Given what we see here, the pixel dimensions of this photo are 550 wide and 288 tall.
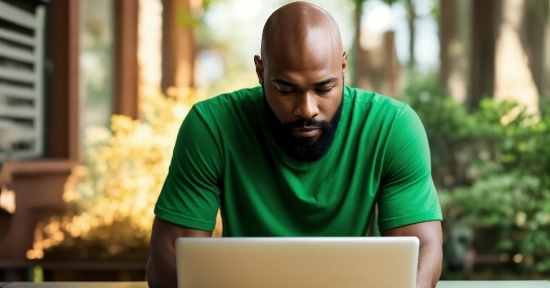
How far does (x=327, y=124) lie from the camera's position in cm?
190

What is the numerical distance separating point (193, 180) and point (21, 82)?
2.18 metres

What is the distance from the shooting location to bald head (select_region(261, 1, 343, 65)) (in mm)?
1801

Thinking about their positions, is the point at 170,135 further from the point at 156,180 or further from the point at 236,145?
the point at 236,145

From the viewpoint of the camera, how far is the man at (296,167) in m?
1.88

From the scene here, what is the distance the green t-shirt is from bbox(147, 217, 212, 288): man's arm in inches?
2.8

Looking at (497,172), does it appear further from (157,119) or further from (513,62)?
(157,119)

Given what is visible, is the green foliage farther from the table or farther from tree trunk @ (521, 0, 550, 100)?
the table

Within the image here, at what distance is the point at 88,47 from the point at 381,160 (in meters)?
3.21

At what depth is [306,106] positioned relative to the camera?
6.00 ft

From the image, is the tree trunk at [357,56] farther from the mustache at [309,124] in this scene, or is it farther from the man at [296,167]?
the mustache at [309,124]

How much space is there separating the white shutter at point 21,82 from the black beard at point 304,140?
6.35 feet

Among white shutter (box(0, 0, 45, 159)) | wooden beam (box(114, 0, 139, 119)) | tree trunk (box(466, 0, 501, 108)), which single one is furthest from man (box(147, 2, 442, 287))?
tree trunk (box(466, 0, 501, 108))

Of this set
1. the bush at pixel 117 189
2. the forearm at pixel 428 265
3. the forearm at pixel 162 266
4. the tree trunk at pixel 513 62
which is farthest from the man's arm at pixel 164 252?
the tree trunk at pixel 513 62

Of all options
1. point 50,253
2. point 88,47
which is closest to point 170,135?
point 88,47
